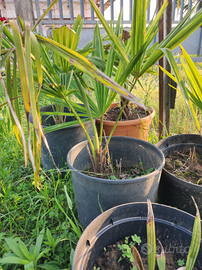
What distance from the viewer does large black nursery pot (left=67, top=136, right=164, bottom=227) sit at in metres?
0.65

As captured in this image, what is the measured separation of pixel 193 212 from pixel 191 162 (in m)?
0.23

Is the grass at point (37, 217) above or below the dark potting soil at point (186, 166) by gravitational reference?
below

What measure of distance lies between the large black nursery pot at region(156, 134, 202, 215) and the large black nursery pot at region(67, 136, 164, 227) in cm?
9

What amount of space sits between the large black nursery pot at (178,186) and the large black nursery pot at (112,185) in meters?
0.09

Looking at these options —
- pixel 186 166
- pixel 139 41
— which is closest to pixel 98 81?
pixel 139 41

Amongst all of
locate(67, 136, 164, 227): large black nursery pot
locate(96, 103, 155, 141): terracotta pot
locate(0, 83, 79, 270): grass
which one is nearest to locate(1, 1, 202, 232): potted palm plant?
locate(67, 136, 164, 227): large black nursery pot

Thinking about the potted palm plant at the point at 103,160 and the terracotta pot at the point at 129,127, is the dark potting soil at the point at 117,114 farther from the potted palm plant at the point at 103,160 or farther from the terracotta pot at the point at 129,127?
the potted palm plant at the point at 103,160

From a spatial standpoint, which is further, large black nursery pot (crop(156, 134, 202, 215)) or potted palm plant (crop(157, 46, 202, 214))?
large black nursery pot (crop(156, 134, 202, 215))

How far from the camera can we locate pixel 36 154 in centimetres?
54

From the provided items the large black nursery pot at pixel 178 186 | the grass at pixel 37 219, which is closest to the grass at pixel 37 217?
the grass at pixel 37 219

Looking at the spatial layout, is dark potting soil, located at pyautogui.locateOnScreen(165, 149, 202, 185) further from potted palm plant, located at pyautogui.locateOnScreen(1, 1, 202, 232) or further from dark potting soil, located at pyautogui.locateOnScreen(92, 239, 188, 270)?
dark potting soil, located at pyautogui.locateOnScreen(92, 239, 188, 270)

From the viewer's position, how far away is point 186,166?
927mm

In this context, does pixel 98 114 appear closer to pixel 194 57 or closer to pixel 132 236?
pixel 132 236

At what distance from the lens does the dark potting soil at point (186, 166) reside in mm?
860
